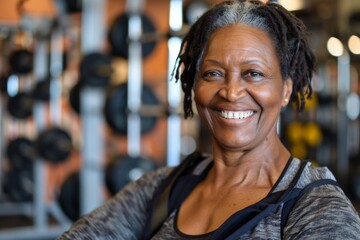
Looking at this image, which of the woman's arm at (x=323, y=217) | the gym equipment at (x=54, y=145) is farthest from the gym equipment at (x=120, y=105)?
the woman's arm at (x=323, y=217)

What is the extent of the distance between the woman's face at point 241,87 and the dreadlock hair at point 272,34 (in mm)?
18

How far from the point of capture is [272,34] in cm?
100

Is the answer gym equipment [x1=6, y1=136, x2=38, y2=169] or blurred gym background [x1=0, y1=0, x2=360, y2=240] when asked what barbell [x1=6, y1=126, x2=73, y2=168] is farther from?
gym equipment [x1=6, y1=136, x2=38, y2=169]

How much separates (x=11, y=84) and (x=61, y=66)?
0.71 meters

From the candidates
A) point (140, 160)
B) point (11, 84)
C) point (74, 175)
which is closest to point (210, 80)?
point (140, 160)

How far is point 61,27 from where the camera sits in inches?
137

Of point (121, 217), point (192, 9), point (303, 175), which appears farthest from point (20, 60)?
point (303, 175)

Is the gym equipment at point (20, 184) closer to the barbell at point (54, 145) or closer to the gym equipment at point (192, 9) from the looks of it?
the barbell at point (54, 145)

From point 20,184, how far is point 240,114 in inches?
132

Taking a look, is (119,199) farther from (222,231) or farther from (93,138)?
(93,138)

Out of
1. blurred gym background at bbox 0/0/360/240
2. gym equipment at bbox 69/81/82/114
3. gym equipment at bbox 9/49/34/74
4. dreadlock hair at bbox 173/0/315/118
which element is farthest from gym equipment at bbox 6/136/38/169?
dreadlock hair at bbox 173/0/315/118

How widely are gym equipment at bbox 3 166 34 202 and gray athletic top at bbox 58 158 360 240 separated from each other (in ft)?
9.93

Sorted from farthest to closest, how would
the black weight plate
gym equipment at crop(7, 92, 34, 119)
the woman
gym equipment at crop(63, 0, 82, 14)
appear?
gym equipment at crop(7, 92, 34, 119)
the black weight plate
gym equipment at crop(63, 0, 82, 14)
the woman

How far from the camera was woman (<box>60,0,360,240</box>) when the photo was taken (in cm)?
90
